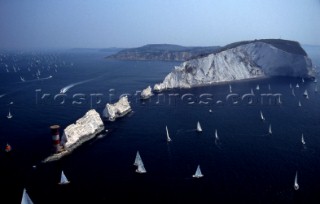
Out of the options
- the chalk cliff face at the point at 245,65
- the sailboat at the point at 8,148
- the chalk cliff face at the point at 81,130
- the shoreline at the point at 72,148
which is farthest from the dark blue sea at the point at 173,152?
the chalk cliff face at the point at 245,65

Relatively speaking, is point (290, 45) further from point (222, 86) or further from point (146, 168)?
point (146, 168)

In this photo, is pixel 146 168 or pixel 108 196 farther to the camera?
pixel 146 168

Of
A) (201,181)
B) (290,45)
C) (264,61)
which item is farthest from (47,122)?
(290,45)

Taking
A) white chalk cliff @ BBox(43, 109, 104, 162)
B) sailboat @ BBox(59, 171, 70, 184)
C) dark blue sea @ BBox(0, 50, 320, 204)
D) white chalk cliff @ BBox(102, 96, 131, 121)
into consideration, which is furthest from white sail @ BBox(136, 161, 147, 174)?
white chalk cliff @ BBox(102, 96, 131, 121)

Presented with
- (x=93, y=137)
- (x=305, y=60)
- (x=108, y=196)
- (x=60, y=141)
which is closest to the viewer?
(x=108, y=196)

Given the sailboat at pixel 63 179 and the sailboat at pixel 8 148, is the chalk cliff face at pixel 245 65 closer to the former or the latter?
the sailboat at pixel 8 148

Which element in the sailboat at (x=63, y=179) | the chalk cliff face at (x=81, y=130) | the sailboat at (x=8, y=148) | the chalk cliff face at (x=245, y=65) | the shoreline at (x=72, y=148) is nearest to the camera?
the sailboat at (x=63, y=179)

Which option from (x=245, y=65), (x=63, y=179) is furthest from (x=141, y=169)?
(x=245, y=65)

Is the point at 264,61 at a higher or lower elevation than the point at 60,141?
higher
